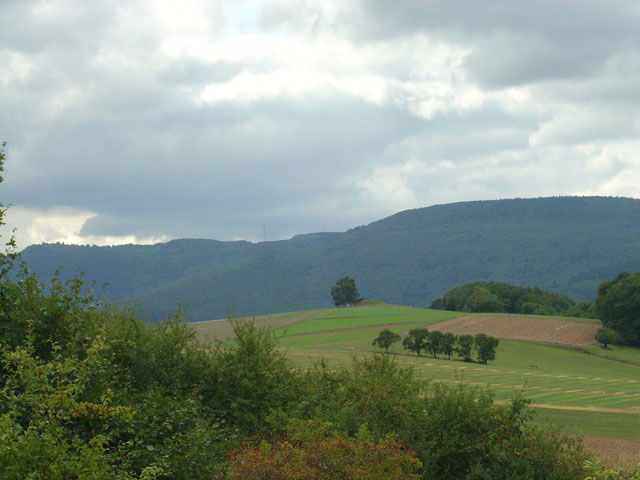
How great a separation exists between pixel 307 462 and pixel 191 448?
2051mm

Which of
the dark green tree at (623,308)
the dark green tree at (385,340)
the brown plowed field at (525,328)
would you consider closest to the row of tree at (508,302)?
the brown plowed field at (525,328)

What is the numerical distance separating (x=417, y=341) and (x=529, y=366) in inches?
550

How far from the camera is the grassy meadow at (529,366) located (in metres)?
32.3

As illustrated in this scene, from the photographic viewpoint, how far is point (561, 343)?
82.8m

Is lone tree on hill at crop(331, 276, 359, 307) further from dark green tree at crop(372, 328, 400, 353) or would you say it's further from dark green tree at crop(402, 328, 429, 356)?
dark green tree at crop(402, 328, 429, 356)

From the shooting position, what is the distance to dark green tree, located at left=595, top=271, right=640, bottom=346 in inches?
3332

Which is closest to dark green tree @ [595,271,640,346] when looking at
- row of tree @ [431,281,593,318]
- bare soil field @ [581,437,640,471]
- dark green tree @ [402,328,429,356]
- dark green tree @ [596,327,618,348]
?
dark green tree @ [596,327,618,348]

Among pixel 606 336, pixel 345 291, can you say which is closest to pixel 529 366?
pixel 606 336

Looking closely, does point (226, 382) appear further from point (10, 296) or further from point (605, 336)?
point (605, 336)

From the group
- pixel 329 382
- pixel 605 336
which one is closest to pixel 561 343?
pixel 605 336

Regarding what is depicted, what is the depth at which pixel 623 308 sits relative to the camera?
284 ft

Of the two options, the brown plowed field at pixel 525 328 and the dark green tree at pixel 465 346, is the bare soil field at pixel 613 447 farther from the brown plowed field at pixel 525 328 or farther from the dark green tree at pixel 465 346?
the brown plowed field at pixel 525 328

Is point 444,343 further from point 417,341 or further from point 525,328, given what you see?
point 525,328

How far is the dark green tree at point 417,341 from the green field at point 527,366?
153cm
